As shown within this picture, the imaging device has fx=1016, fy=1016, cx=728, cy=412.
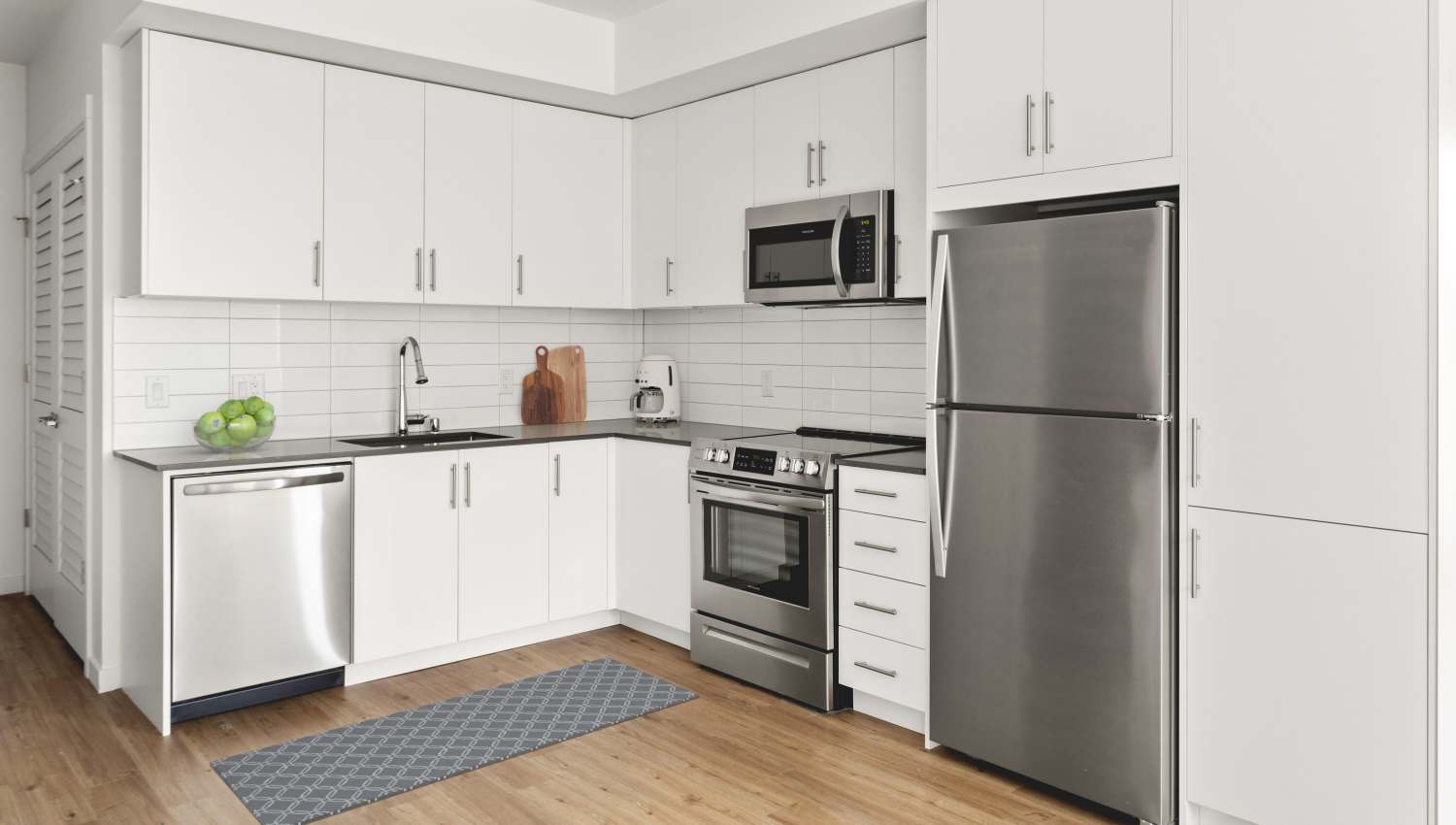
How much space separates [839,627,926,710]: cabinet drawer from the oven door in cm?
9

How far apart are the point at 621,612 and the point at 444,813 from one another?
1.80 m

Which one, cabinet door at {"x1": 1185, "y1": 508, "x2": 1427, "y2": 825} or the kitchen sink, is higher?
the kitchen sink

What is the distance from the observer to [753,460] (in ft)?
11.9

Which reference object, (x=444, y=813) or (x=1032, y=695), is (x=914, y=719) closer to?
(x=1032, y=695)

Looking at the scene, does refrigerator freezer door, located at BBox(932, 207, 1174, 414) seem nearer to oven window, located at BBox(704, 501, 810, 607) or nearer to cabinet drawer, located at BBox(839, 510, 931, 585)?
cabinet drawer, located at BBox(839, 510, 931, 585)

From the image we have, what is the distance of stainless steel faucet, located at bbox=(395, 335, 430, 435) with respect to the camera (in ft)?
13.5

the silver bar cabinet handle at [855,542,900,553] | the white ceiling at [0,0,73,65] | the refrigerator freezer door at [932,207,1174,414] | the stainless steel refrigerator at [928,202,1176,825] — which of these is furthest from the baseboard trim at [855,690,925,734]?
the white ceiling at [0,0,73,65]

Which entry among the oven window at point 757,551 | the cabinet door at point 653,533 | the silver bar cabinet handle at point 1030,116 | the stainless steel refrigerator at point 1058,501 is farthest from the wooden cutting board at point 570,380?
the silver bar cabinet handle at point 1030,116

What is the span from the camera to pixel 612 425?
15.3 ft

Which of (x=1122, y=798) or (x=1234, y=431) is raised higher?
(x=1234, y=431)

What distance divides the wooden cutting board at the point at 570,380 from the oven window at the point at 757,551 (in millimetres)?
1228

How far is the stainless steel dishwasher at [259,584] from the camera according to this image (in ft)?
10.6

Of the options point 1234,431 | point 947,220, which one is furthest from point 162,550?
point 1234,431

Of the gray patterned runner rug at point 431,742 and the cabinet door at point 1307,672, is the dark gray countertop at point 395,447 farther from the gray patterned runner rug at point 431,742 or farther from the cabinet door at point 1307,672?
the cabinet door at point 1307,672
